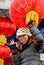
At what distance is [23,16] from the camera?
2422 mm

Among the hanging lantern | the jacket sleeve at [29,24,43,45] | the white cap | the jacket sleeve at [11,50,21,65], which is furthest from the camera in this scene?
the hanging lantern

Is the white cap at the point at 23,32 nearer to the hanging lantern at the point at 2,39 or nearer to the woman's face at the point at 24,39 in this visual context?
the woman's face at the point at 24,39

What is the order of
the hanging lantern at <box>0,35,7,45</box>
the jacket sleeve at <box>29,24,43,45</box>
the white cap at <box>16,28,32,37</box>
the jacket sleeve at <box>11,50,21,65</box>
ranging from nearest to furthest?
the jacket sleeve at <box>29,24,43,45</box>
the white cap at <box>16,28,32,37</box>
the jacket sleeve at <box>11,50,21,65</box>
the hanging lantern at <box>0,35,7,45</box>

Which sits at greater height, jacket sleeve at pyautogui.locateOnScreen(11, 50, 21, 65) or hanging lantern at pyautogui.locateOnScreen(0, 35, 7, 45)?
jacket sleeve at pyautogui.locateOnScreen(11, 50, 21, 65)

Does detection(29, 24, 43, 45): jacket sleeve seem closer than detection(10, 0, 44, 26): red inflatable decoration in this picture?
Yes

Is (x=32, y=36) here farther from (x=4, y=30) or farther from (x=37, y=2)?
(x=4, y=30)

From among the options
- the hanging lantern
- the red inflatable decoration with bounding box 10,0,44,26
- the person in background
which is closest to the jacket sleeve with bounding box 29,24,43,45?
the person in background

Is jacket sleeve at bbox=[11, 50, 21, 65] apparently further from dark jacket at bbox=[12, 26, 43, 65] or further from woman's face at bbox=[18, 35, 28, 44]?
woman's face at bbox=[18, 35, 28, 44]

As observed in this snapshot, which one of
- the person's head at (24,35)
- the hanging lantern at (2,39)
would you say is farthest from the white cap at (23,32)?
the hanging lantern at (2,39)

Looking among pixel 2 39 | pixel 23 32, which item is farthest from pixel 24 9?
pixel 2 39

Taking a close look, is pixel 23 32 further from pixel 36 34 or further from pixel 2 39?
pixel 2 39

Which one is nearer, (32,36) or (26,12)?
(32,36)

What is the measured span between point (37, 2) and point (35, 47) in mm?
447

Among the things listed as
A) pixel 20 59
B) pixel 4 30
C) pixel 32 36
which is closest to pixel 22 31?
pixel 32 36
